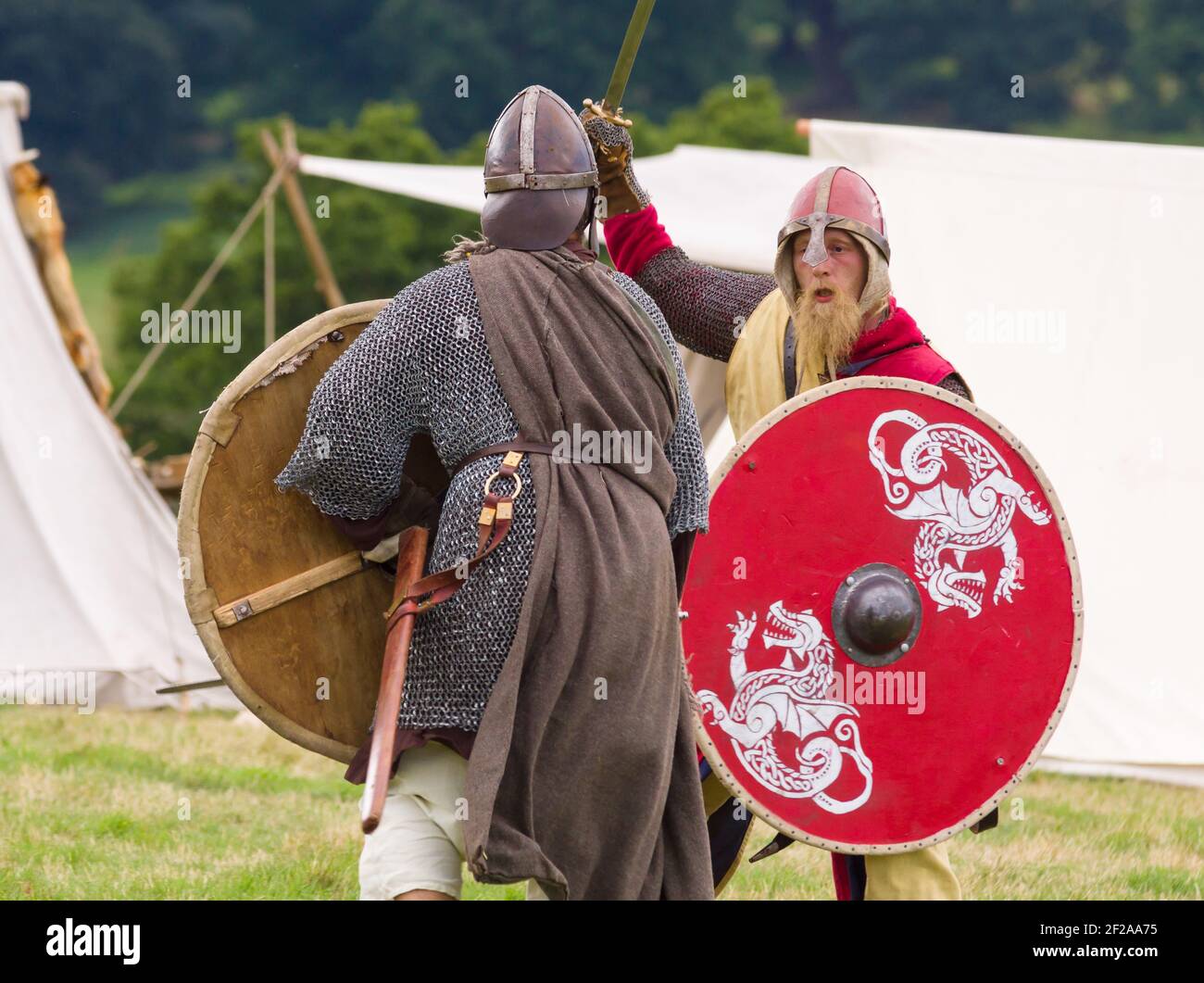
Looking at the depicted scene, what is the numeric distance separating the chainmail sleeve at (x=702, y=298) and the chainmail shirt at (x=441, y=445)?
1202 mm

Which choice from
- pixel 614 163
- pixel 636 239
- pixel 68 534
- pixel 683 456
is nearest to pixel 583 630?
pixel 683 456

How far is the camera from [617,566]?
129 inches

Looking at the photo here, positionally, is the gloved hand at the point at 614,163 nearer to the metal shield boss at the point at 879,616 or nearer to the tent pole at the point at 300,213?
the metal shield boss at the point at 879,616

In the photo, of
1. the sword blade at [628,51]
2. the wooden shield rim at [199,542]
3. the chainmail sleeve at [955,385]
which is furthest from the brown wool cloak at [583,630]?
the chainmail sleeve at [955,385]

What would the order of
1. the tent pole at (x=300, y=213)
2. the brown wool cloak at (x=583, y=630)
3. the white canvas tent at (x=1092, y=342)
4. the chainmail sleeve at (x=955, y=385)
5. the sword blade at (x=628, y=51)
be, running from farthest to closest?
the tent pole at (x=300, y=213), the white canvas tent at (x=1092, y=342), the chainmail sleeve at (x=955, y=385), the sword blade at (x=628, y=51), the brown wool cloak at (x=583, y=630)

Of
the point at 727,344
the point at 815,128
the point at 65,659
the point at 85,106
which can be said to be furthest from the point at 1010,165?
the point at 85,106

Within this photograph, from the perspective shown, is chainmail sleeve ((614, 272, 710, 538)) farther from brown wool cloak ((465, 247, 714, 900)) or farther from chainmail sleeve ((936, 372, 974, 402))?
chainmail sleeve ((936, 372, 974, 402))

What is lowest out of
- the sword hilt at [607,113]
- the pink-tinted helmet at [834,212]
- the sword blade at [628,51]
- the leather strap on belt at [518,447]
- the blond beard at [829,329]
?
the leather strap on belt at [518,447]

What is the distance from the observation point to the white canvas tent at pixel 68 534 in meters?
7.71

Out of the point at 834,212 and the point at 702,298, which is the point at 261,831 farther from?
the point at 834,212

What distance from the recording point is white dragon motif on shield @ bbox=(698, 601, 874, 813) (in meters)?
3.91

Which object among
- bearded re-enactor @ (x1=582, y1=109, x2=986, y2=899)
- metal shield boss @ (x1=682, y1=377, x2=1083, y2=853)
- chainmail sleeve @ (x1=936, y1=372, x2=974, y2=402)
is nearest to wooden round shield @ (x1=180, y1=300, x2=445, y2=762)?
metal shield boss @ (x1=682, y1=377, x2=1083, y2=853)

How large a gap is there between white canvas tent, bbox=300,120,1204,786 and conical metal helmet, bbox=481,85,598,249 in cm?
380

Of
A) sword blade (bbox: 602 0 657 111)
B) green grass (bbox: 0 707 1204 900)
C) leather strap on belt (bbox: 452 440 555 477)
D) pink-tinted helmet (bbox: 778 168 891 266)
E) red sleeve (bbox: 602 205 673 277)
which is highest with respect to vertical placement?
sword blade (bbox: 602 0 657 111)
